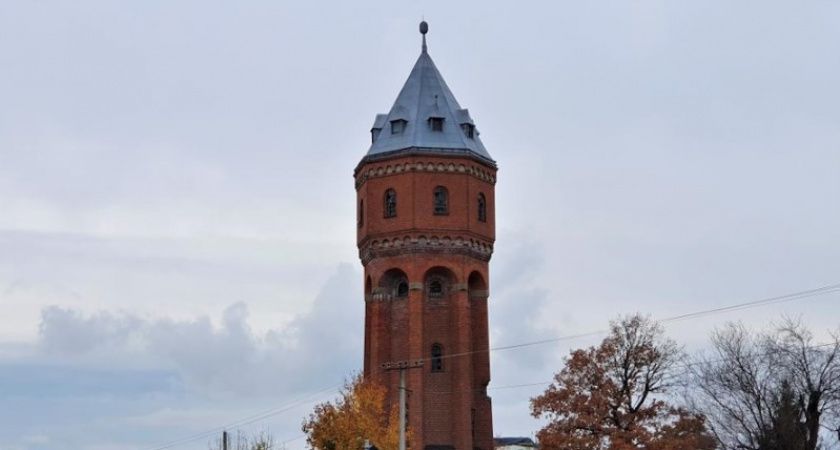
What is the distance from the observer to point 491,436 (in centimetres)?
6022

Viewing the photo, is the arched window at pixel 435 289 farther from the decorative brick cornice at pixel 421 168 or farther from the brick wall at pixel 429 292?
the decorative brick cornice at pixel 421 168

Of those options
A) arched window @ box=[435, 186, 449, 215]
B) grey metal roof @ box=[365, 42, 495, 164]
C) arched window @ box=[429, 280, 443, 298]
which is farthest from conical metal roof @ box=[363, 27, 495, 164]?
arched window @ box=[429, 280, 443, 298]

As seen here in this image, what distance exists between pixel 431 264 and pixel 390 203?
4085mm

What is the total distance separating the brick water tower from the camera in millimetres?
58562

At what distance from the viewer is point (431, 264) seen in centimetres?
5975

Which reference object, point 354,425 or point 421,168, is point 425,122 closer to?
point 421,168

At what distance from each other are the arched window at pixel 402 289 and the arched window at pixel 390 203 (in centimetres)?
343

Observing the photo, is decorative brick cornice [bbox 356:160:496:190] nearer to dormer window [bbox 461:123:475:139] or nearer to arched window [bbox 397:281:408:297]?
dormer window [bbox 461:123:475:139]

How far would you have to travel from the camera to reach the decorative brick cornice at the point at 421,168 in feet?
201

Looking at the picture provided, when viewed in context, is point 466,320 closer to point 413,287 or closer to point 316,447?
point 413,287

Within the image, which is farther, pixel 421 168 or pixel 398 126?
pixel 398 126

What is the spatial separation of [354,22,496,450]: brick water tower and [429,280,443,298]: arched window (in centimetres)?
5

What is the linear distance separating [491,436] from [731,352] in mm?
12905

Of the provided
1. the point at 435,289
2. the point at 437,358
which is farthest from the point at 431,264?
the point at 437,358
